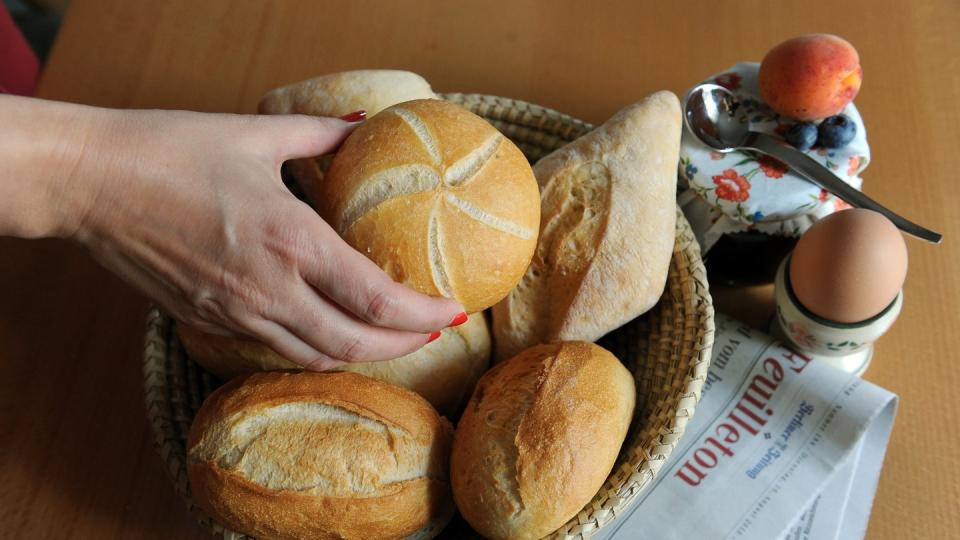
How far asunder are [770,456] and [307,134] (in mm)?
571

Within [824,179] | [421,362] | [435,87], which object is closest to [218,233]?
[421,362]

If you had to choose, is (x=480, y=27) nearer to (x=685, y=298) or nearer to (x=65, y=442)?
(x=685, y=298)

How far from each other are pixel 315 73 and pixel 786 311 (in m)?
0.69

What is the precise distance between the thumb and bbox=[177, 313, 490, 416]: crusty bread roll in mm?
186

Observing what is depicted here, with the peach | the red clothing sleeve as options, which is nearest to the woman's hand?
the peach

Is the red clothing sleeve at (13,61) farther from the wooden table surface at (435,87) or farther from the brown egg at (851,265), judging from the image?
the brown egg at (851,265)

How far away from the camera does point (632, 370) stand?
731 mm

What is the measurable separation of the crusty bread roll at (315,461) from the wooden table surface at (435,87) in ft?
0.61

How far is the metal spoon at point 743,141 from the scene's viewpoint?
0.74 meters

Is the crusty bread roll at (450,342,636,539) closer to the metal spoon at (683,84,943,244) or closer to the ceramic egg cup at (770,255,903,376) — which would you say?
the ceramic egg cup at (770,255,903,376)

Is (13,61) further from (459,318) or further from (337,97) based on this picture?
(459,318)

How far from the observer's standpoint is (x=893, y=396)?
0.72 m

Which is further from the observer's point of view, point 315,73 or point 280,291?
point 315,73

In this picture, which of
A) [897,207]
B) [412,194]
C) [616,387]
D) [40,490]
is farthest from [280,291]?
[897,207]
